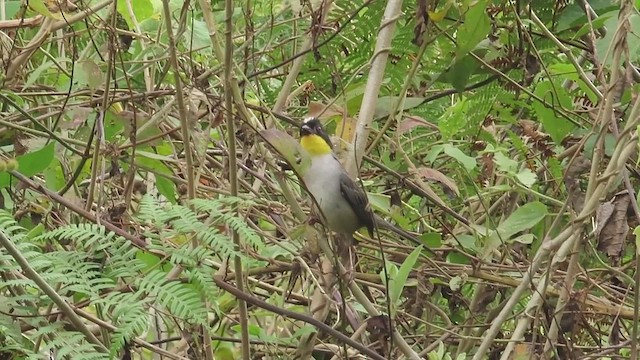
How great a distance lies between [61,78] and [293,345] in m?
1.51

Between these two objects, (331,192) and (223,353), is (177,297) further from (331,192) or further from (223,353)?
(331,192)

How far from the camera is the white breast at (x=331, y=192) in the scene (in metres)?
3.59

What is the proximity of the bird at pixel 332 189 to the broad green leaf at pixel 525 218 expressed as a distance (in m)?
0.59

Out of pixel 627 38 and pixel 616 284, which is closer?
pixel 627 38

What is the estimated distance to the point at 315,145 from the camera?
362 cm

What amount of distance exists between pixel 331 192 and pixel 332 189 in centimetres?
2

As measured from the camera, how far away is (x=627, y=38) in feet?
8.16

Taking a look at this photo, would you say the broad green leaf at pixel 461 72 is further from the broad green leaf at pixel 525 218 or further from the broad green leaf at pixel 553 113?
the broad green leaf at pixel 525 218

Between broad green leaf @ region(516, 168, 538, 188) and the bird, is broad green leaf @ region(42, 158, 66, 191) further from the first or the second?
broad green leaf @ region(516, 168, 538, 188)

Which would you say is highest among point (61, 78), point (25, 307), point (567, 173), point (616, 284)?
point (61, 78)

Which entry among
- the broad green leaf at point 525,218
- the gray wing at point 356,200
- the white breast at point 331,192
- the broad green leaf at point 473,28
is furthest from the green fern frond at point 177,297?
the white breast at point 331,192

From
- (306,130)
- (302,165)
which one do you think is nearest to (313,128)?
(306,130)

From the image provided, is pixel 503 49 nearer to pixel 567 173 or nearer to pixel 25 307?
pixel 567 173

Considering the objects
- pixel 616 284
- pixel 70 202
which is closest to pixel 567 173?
pixel 616 284
